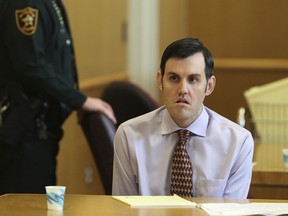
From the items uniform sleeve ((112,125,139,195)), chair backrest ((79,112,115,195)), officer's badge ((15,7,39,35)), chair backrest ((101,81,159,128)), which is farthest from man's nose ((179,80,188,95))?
chair backrest ((101,81,159,128))

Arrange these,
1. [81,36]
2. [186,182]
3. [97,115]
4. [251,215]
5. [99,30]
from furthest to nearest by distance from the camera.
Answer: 1. [99,30]
2. [81,36]
3. [97,115]
4. [186,182]
5. [251,215]

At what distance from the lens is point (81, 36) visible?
213 inches

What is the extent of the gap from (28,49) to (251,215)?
1.81 meters

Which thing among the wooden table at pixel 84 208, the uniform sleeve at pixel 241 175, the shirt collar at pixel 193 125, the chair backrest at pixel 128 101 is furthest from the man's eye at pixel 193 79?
the chair backrest at pixel 128 101

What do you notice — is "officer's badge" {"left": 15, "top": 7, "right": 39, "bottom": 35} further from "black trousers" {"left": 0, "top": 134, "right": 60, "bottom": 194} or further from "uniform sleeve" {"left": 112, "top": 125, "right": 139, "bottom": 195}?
"uniform sleeve" {"left": 112, "top": 125, "right": 139, "bottom": 195}

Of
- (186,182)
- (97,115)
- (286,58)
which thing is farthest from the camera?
(286,58)

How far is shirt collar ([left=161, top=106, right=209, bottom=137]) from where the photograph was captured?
2.69 meters

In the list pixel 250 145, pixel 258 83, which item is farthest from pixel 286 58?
pixel 250 145

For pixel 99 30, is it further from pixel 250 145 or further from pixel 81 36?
pixel 250 145

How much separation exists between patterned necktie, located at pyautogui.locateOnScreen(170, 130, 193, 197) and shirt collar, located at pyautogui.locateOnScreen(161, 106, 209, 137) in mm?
59

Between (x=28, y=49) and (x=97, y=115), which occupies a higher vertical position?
(x=28, y=49)

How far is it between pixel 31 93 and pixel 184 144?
130cm

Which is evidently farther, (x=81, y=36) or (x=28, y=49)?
(x=81, y=36)

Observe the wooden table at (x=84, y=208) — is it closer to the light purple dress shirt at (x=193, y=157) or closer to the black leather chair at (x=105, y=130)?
the light purple dress shirt at (x=193, y=157)
